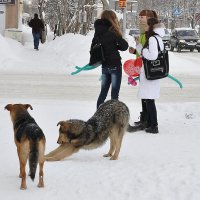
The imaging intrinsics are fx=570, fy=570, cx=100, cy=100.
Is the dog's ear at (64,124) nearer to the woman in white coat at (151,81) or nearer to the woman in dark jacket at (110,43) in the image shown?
the woman in white coat at (151,81)

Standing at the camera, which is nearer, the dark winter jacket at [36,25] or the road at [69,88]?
the road at [69,88]

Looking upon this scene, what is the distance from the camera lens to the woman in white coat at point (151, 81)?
28.2 ft

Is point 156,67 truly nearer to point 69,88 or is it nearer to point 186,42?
point 69,88

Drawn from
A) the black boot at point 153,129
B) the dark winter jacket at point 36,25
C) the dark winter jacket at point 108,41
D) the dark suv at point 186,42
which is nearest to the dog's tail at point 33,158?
the black boot at point 153,129

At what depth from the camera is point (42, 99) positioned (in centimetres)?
1278

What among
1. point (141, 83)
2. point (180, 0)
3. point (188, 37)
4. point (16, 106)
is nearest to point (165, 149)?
point (141, 83)

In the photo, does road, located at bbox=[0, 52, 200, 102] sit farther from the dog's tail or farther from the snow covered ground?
the dog's tail

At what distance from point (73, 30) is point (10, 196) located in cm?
3214

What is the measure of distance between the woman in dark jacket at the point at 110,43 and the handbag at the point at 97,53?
0.03 m

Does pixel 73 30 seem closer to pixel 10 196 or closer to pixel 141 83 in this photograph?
pixel 141 83

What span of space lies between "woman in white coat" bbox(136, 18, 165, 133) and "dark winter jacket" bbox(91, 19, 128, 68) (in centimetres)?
31

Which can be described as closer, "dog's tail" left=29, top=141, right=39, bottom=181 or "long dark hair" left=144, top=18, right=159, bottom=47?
"dog's tail" left=29, top=141, right=39, bottom=181

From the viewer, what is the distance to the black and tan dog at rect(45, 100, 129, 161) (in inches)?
271

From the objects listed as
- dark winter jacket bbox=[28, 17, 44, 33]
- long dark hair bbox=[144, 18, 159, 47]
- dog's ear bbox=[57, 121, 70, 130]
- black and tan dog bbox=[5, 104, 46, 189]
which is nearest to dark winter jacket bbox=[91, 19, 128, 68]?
long dark hair bbox=[144, 18, 159, 47]
